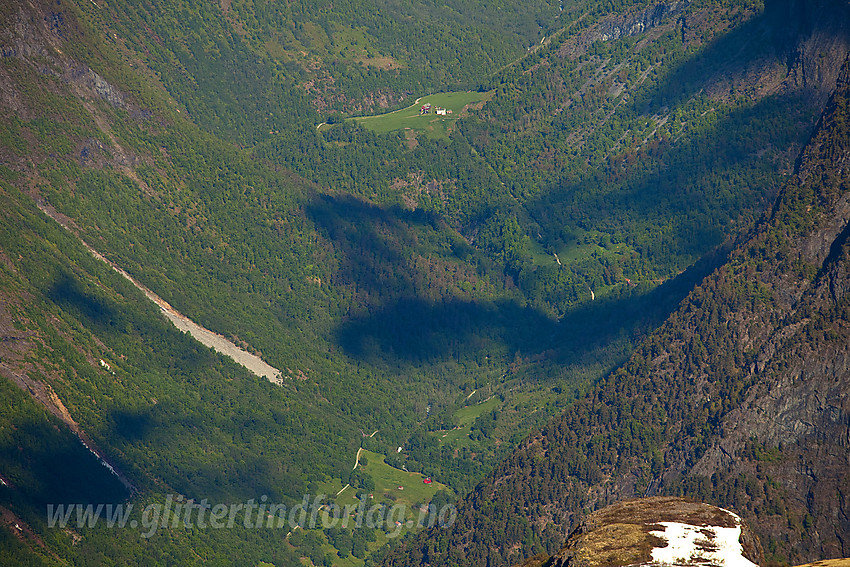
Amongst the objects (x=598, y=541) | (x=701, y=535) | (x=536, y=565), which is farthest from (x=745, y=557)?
(x=536, y=565)

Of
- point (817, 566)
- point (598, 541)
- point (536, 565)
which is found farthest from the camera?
point (536, 565)

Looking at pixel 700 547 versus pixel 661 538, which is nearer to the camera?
pixel 700 547

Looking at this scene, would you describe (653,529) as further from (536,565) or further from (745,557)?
(536,565)

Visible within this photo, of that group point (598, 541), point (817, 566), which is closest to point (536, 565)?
point (598, 541)

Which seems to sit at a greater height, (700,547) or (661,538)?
(661,538)

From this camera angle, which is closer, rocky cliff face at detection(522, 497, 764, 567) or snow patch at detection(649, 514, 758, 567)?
snow patch at detection(649, 514, 758, 567)

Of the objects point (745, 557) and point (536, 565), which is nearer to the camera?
point (745, 557)

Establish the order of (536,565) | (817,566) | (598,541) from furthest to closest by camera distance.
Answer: (536,565)
(598,541)
(817,566)

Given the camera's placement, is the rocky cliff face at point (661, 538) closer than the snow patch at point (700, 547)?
No
